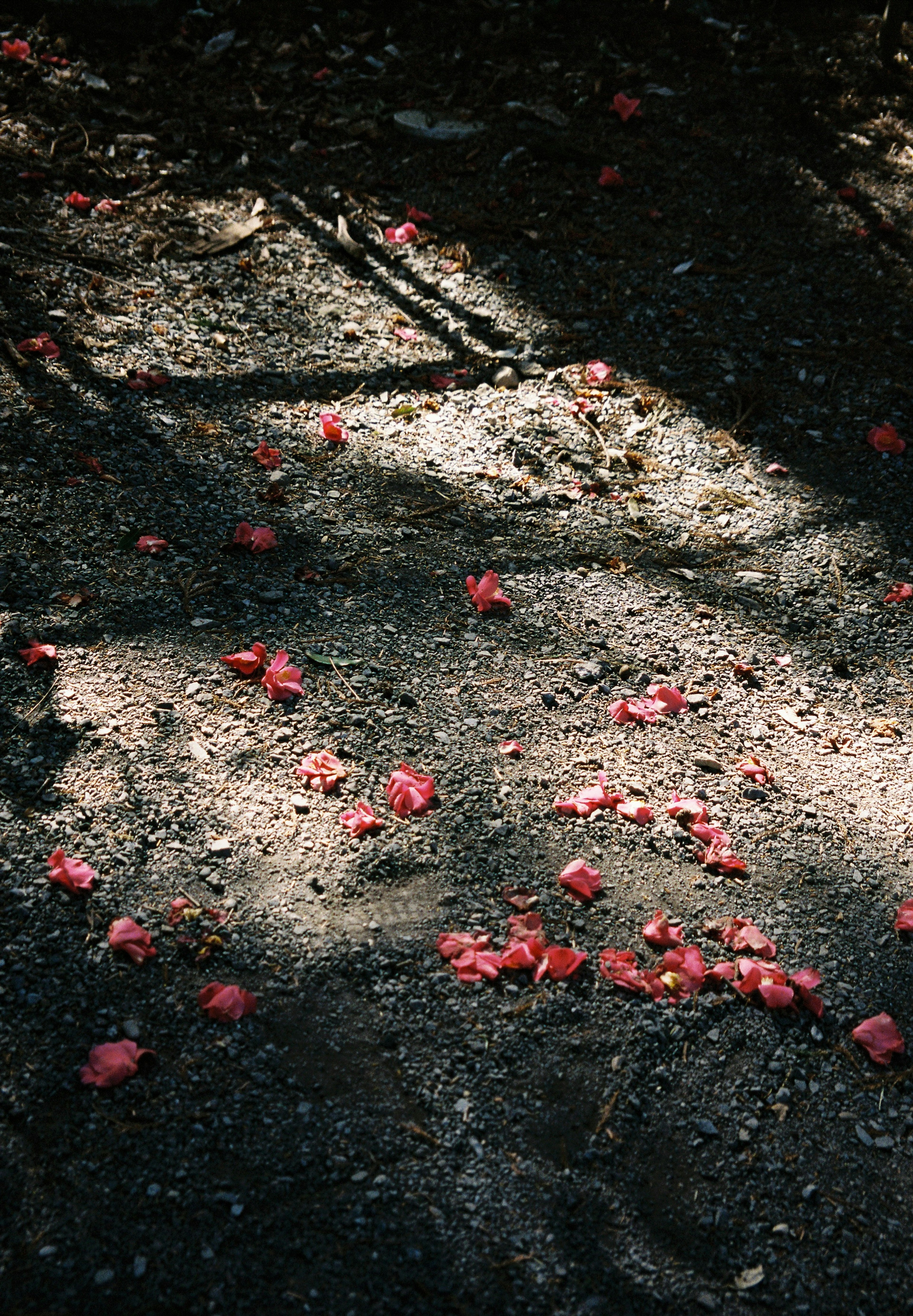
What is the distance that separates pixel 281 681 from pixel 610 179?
140 inches

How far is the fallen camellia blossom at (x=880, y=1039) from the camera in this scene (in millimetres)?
1934

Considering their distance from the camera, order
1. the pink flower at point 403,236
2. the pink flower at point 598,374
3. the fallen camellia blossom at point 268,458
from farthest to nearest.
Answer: the pink flower at point 403,236
the pink flower at point 598,374
the fallen camellia blossom at point 268,458

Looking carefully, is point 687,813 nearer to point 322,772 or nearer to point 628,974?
point 628,974

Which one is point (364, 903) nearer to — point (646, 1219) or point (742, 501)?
point (646, 1219)

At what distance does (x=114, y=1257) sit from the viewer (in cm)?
153

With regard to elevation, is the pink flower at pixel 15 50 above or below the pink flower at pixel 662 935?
above

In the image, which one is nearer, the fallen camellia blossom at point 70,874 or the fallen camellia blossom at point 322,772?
the fallen camellia blossom at point 70,874

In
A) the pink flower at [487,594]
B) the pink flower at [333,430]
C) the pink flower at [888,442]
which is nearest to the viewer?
the pink flower at [487,594]

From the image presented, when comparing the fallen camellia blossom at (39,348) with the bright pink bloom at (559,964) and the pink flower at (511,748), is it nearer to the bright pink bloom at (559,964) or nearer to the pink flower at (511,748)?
the pink flower at (511,748)

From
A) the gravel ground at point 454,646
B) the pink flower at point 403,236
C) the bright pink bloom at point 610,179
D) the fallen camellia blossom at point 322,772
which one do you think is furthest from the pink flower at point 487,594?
the bright pink bloom at point 610,179

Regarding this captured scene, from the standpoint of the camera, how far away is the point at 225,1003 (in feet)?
6.05

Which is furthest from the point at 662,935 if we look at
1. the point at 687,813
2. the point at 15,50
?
the point at 15,50

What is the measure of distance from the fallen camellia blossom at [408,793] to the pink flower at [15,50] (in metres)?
4.89

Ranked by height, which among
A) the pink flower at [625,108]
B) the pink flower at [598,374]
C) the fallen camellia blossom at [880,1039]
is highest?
the pink flower at [625,108]
